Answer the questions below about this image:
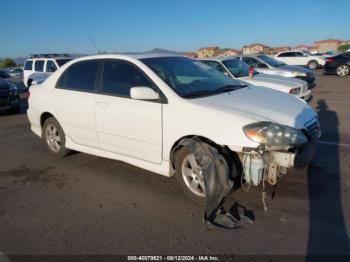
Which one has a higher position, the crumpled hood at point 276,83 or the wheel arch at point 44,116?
the crumpled hood at point 276,83

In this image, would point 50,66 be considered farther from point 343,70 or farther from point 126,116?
point 343,70

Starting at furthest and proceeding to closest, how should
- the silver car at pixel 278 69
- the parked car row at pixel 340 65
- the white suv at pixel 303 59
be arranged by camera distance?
1. the white suv at pixel 303 59
2. the parked car row at pixel 340 65
3. the silver car at pixel 278 69

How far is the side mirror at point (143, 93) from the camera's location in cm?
415

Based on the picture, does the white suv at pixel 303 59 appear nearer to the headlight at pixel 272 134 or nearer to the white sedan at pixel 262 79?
the white sedan at pixel 262 79

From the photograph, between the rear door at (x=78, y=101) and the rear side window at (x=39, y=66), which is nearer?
the rear door at (x=78, y=101)

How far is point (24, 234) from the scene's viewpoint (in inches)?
139

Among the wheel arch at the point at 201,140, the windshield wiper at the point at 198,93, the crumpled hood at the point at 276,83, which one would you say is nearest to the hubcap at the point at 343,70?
the crumpled hood at the point at 276,83

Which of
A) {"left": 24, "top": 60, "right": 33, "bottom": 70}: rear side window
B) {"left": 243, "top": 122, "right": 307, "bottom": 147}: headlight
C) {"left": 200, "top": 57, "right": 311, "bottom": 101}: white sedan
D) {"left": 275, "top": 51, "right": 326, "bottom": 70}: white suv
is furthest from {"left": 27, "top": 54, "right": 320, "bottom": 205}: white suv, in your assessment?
Result: {"left": 275, "top": 51, "right": 326, "bottom": 70}: white suv

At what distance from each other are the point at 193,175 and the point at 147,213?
678 millimetres

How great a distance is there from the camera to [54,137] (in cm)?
603

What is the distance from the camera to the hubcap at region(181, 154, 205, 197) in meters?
3.96

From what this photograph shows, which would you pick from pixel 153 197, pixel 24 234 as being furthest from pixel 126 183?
pixel 24 234

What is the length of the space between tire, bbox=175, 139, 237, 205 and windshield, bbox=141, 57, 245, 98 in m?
0.70

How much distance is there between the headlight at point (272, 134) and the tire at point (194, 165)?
0.42m
